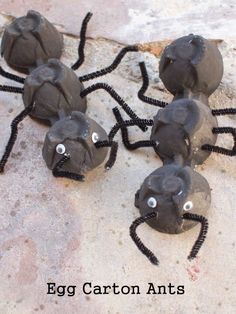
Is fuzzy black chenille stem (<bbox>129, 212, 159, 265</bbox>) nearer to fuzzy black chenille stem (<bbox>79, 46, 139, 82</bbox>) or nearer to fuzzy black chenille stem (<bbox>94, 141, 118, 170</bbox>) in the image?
fuzzy black chenille stem (<bbox>94, 141, 118, 170</bbox>)

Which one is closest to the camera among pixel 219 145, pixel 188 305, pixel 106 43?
pixel 188 305

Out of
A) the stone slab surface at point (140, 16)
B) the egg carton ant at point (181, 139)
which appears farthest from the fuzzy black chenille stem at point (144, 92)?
the stone slab surface at point (140, 16)

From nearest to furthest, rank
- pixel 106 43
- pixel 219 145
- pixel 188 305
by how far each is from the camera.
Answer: pixel 188 305
pixel 219 145
pixel 106 43

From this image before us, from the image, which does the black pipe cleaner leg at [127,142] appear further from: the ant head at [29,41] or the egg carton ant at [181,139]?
the ant head at [29,41]

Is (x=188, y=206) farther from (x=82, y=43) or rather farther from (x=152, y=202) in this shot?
(x=82, y=43)

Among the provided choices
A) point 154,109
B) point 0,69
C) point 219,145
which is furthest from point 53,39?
point 219,145

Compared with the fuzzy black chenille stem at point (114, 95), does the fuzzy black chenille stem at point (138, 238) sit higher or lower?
lower

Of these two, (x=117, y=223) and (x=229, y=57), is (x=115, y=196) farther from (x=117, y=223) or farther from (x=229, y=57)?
(x=229, y=57)

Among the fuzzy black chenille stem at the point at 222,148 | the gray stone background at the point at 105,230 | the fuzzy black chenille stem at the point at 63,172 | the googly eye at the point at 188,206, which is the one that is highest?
the fuzzy black chenille stem at the point at 222,148
